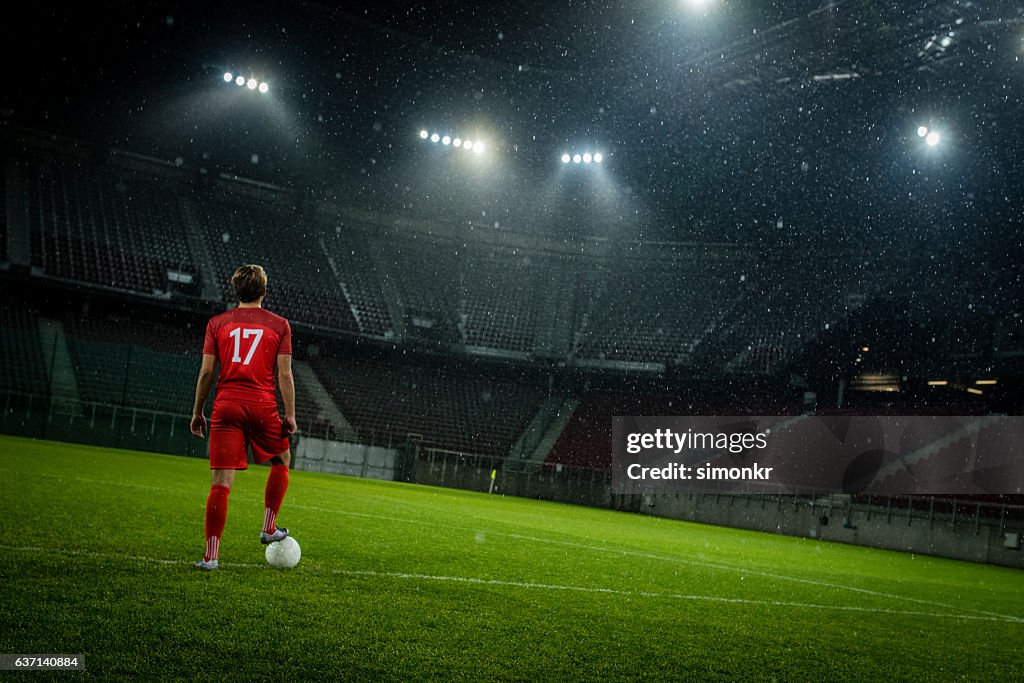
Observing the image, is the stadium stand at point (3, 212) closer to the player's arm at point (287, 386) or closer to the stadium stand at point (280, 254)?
the stadium stand at point (280, 254)

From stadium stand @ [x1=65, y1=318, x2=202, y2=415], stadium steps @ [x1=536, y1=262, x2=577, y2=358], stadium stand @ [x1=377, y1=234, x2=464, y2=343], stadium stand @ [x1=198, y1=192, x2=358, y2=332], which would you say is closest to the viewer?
stadium stand @ [x1=65, y1=318, x2=202, y2=415]

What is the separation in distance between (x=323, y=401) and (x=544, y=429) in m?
9.20

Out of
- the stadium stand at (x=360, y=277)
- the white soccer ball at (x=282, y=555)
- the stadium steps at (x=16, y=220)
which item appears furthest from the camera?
the stadium stand at (x=360, y=277)

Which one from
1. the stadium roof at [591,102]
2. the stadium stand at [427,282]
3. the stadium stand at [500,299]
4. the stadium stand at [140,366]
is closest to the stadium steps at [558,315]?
the stadium stand at [500,299]

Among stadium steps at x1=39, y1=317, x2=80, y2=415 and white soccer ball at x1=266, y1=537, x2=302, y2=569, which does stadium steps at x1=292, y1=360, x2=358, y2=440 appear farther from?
white soccer ball at x1=266, y1=537, x2=302, y2=569

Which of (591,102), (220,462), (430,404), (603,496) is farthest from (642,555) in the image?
(430,404)

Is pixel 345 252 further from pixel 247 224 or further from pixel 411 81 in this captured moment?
pixel 411 81

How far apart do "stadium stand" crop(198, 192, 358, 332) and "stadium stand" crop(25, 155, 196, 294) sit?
1.44 m

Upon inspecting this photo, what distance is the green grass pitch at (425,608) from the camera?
3.71 meters

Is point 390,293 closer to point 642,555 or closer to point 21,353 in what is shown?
point 21,353

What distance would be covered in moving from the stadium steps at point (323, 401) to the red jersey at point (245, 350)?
2431 cm

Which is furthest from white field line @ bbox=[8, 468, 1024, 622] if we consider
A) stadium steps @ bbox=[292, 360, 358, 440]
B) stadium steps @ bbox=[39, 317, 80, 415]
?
stadium steps @ bbox=[292, 360, 358, 440]

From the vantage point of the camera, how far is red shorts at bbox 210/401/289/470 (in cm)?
545

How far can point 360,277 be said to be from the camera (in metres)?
36.9
